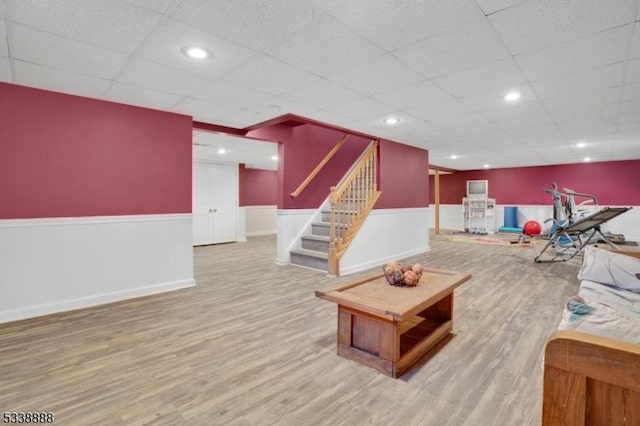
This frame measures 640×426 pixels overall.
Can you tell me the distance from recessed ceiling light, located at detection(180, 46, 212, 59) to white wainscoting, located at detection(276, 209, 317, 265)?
3420 millimetres

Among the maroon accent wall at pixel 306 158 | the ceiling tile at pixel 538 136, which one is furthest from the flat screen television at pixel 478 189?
the maroon accent wall at pixel 306 158

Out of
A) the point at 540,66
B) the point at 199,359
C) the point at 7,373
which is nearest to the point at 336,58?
the point at 540,66

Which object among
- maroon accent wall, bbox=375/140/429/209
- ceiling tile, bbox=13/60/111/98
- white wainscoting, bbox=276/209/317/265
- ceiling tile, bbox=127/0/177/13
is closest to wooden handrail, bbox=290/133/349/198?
white wainscoting, bbox=276/209/317/265

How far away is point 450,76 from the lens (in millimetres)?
2975

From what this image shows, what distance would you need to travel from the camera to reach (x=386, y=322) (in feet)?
7.03

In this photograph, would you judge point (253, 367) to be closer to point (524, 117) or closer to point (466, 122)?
point (466, 122)

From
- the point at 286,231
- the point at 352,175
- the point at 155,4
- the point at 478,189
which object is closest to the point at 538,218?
the point at 478,189

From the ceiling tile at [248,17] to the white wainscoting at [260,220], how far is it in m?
8.54

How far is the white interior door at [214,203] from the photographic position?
27.2ft

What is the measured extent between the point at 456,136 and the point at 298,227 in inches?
131

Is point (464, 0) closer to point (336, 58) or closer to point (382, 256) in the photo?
point (336, 58)

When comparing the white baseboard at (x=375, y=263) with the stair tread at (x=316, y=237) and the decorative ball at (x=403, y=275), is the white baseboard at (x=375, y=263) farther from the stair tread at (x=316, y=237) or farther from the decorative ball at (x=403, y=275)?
the decorative ball at (x=403, y=275)

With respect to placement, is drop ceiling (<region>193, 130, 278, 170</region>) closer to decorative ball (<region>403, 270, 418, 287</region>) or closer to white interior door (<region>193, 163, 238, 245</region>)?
white interior door (<region>193, 163, 238, 245</region>)

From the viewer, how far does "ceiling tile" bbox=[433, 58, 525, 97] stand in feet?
9.14
